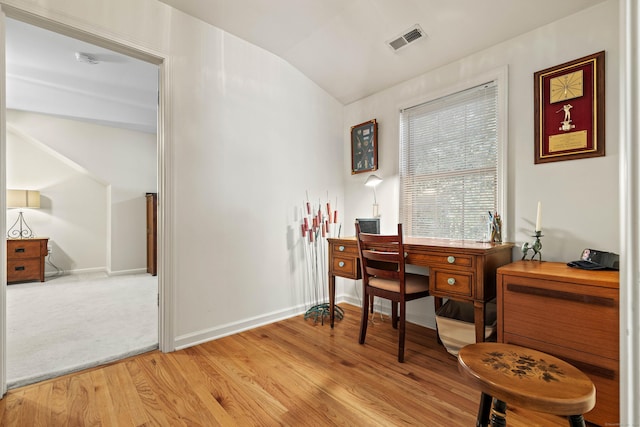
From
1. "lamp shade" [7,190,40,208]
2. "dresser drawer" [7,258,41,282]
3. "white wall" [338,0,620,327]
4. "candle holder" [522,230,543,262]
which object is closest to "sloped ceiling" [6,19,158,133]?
"lamp shade" [7,190,40,208]

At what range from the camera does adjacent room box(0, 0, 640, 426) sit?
5.23 feet

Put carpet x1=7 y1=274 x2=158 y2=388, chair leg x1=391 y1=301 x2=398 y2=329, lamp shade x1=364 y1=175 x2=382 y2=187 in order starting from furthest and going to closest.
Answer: lamp shade x1=364 y1=175 x2=382 y2=187
chair leg x1=391 y1=301 x2=398 y2=329
carpet x1=7 y1=274 x2=158 y2=388

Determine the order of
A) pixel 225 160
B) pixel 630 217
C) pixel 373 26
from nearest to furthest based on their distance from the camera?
pixel 630 217
pixel 373 26
pixel 225 160

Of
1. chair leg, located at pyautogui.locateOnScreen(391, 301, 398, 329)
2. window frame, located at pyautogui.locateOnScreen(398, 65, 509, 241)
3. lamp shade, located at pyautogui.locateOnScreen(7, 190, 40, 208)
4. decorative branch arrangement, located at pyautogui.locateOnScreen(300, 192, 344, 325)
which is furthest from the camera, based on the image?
lamp shade, located at pyautogui.locateOnScreen(7, 190, 40, 208)

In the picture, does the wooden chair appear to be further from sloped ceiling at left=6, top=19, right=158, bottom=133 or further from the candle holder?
sloped ceiling at left=6, top=19, right=158, bottom=133

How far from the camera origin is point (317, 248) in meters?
3.26

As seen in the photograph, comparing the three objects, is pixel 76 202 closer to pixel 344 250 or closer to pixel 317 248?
pixel 317 248

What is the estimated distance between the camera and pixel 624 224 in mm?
489

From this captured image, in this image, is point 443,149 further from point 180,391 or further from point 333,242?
point 180,391

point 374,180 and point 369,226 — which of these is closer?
point 369,226

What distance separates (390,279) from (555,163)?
1349 millimetres

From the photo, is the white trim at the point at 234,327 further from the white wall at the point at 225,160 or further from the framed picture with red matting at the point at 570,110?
the framed picture with red matting at the point at 570,110

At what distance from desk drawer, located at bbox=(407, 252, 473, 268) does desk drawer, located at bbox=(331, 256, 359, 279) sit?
1.77ft

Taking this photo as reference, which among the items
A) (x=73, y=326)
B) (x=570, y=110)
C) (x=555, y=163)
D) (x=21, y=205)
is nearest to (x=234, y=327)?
(x=73, y=326)
